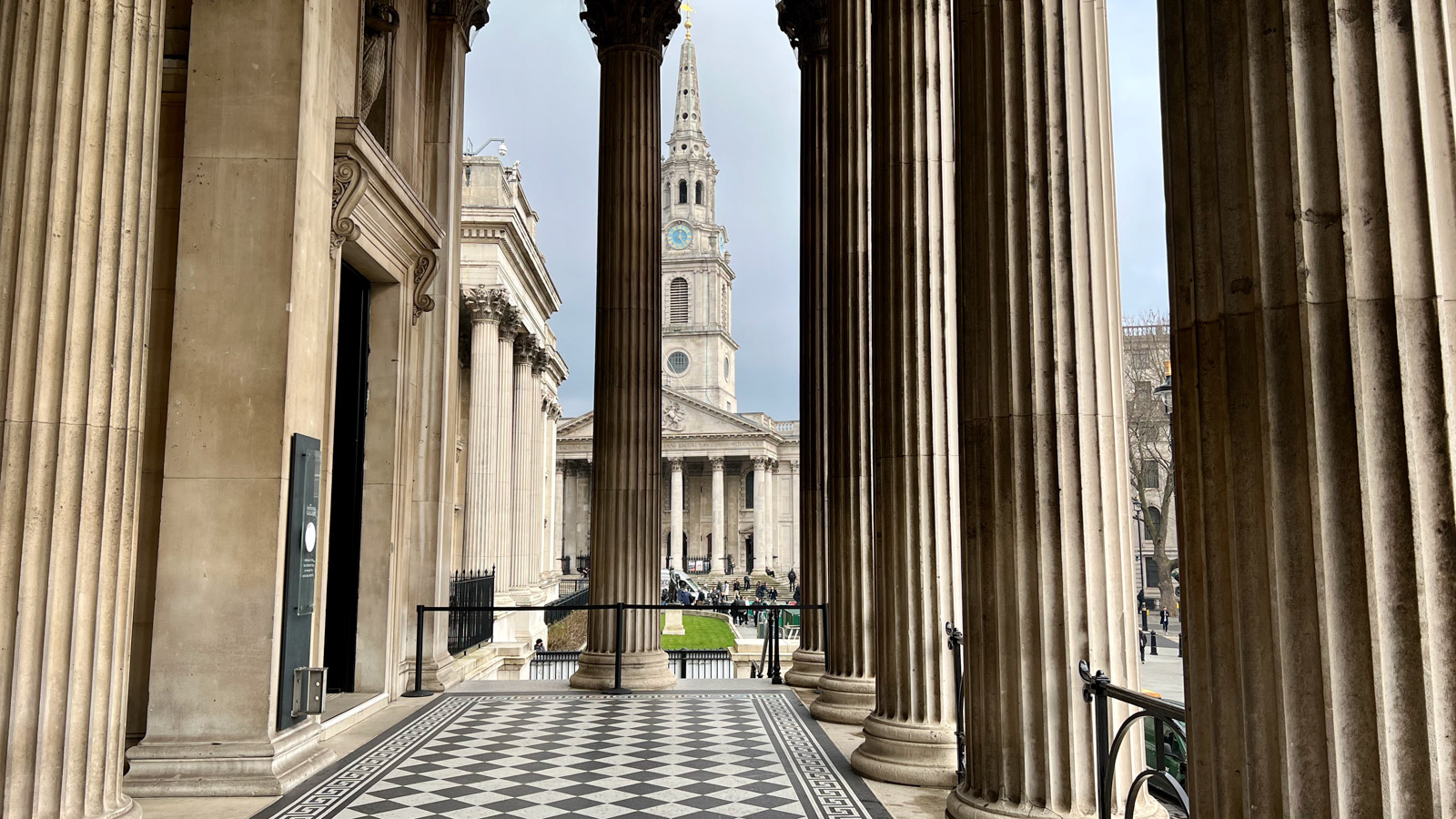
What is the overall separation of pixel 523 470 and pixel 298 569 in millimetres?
27814

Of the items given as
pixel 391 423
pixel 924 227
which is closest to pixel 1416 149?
pixel 924 227

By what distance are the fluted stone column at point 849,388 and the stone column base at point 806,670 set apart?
256 cm

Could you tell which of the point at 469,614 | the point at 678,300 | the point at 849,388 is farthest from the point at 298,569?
the point at 678,300

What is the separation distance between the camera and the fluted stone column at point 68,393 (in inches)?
235

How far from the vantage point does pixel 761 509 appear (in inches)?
3425

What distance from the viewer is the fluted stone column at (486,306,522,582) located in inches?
1192

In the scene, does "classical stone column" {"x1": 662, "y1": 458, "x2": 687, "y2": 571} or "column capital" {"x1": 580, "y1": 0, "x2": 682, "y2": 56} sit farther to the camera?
"classical stone column" {"x1": 662, "y1": 458, "x2": 687, "y2": 571}

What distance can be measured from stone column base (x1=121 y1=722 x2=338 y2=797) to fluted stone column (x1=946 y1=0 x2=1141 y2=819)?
16.7ft

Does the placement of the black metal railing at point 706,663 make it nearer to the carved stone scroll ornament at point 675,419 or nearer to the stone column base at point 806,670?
the stone column base at point 806,670

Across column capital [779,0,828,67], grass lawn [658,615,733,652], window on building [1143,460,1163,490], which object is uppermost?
column capital [779,0,828,67]

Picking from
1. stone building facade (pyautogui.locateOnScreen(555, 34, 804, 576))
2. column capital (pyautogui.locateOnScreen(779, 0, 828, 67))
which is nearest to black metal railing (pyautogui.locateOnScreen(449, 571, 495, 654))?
column capital (pyautogui.locateOnScreen(779, 0, 828, 67))

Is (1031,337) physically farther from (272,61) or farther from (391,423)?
(391,423)

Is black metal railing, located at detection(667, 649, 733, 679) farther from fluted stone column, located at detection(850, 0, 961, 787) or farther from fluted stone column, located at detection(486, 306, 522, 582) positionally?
fluted stone column, located at detection(850, 0, 961, 787)

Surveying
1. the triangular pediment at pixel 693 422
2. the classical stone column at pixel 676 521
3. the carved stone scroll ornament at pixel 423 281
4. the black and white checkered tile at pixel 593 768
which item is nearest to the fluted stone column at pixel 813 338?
the black and white checkered tile at pixel 593 768
